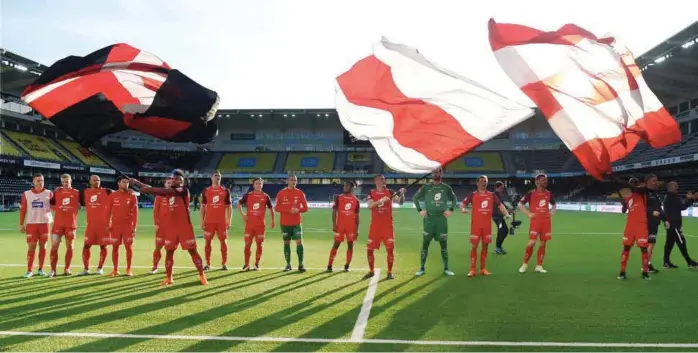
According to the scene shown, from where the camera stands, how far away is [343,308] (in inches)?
257

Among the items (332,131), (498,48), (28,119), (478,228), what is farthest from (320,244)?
(332,131)

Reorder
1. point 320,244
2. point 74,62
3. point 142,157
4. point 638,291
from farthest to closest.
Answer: point 142,157, point 320,244, point 638,291, point 74,62

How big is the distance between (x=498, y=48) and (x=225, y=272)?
678 cm

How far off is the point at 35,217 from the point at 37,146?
49.1m

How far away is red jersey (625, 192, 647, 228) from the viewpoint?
879cm

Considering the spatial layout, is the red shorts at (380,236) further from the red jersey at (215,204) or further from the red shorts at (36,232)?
the red shorts at (36,232)

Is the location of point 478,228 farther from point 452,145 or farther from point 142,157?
point 142,157

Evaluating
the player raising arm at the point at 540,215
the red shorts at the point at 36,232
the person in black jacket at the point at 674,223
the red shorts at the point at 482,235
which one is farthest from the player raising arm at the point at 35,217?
the person in black jacket at the point at 674,223

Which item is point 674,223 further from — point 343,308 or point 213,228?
point 213,228

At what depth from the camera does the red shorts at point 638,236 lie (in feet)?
28.5

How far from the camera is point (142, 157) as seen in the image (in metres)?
66.1

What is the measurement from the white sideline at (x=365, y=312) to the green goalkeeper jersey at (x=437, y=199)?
68.6 inches

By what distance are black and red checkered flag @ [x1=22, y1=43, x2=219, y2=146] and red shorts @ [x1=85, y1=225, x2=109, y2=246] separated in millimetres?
2989

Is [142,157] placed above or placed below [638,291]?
above
